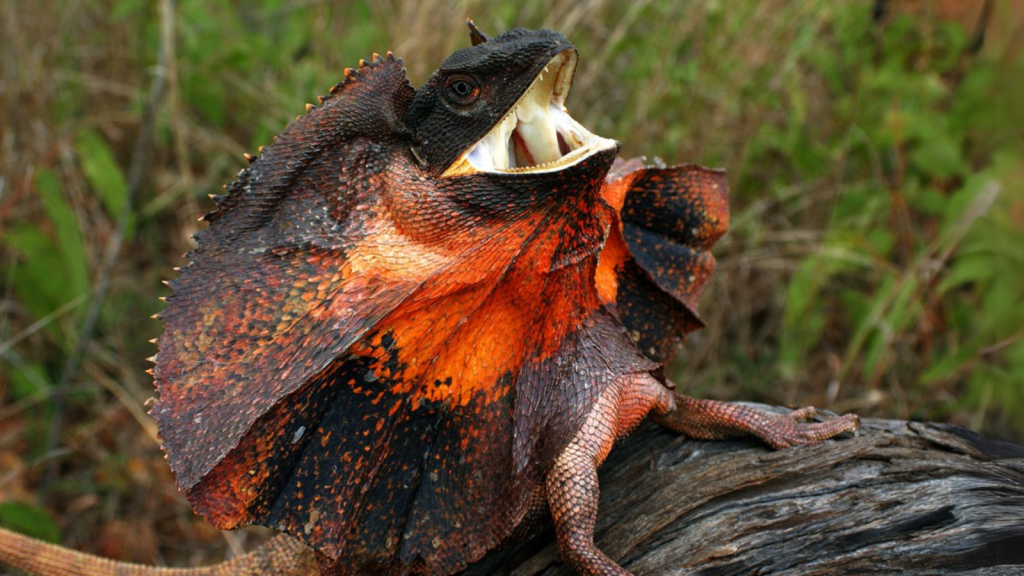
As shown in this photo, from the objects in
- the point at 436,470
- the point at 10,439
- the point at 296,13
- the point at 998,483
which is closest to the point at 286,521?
the point at 436,470

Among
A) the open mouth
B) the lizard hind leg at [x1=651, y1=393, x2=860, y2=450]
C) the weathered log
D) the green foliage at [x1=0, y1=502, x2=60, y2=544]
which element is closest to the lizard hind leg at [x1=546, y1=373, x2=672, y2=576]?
the weathered log

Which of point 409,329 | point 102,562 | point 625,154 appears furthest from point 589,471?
point 625,154

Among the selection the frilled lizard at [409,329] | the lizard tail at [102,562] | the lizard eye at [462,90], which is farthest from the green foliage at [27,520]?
the lizard eye at [462,90]

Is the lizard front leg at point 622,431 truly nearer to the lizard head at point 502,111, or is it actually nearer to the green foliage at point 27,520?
the lizard head at point 502,111

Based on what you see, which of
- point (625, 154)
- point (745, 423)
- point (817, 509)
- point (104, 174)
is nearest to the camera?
point (817, 509)

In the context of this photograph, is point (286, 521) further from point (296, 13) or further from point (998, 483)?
point (296, 13)

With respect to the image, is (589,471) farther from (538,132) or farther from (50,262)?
(50,262)
